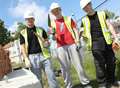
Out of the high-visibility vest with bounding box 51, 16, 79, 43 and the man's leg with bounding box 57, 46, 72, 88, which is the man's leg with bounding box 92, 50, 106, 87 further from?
the man's leg with bounding box 57, 46, 72, 88

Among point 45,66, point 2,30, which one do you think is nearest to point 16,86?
point 45,66

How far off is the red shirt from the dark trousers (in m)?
0.72

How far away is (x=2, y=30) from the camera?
6825 centimetres

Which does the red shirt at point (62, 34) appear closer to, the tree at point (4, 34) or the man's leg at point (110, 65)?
the man's leg at point (110, 65)

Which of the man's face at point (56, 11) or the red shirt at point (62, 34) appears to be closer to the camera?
the man's face at point (56, 11)

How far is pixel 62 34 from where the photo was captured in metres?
9.54

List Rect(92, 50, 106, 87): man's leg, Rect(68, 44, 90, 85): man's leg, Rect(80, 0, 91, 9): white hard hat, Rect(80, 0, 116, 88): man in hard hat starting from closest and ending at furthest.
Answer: Rect(80, 0, 91, 9): white hard hat → Rect(80, 0, 116, 88): man in hard hat → Rect(92, 50, 106, 87): man's leg → Rect(68, 44, 90, 85): man's leg

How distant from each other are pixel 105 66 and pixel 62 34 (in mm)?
1254

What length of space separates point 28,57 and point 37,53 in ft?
0.77

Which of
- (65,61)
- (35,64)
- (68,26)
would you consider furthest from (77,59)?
(35,64)

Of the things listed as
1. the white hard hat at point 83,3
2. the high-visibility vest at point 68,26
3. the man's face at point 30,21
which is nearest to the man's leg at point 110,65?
the high-visibility vest at point 68,26

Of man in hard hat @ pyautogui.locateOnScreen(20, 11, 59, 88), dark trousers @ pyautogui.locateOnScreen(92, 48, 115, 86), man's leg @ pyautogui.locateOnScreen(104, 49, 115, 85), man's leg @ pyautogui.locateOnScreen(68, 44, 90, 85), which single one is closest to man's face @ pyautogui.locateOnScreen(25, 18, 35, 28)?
man in hard hat @ pyautogui.locateOnScreen(20, 11, 59, 88)

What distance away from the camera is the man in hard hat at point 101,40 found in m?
8.93

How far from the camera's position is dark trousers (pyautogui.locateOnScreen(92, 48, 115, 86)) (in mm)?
9078
